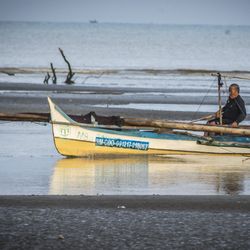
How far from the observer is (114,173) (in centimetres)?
1631

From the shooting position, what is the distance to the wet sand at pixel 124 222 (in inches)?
392

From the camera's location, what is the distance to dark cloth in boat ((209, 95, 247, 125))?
63.6 feet

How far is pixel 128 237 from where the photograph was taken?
1018cm

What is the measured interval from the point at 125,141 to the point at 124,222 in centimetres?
814

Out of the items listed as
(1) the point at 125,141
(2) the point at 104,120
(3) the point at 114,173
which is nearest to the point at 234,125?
(1) the point at 125,141

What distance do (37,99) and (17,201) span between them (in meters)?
22.4

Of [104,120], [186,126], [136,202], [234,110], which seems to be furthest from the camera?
[234,110]

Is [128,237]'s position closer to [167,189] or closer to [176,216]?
[176,216]

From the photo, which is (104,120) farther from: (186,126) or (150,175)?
(150,175)

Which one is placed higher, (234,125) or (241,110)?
(241,110)

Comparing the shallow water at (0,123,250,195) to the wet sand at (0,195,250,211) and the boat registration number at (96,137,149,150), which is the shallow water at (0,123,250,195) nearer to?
the boat registration number at (96,137,149,150)

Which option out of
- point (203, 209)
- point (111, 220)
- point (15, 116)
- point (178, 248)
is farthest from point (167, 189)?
point (15, 116)

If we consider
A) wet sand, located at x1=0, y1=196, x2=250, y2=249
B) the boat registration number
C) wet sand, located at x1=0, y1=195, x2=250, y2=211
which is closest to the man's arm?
the boat registration number

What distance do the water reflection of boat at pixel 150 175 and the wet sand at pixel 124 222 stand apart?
3.72ft
